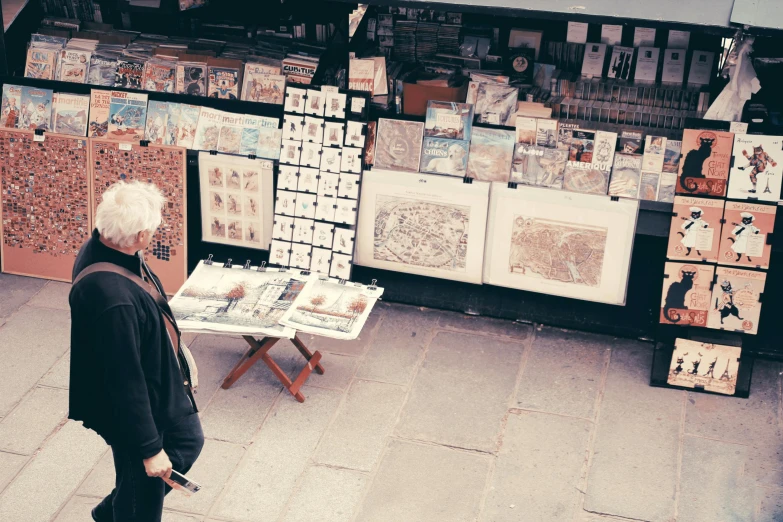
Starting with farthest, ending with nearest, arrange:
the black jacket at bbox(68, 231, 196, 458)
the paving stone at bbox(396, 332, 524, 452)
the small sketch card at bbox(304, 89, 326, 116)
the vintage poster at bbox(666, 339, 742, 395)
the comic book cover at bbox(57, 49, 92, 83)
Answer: the comic book cover at bbox(57, 49, 92, 83), the small sketch card at bbox(304, 89, 326, 116), the vintage poster at bbox(666, 339, 742, 395), the paving stone at bbox(396, 332, 524, 452), the black jacket at bbox(68, 231, 196, 458)

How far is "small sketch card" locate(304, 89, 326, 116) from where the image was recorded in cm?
609

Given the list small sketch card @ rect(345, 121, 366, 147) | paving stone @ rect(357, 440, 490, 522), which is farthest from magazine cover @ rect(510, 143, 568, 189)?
paving stone @ rect(357, 440, 490, 522)

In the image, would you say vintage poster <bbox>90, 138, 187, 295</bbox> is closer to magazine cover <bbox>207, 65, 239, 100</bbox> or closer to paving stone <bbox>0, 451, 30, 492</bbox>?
magazine cover <bbox>207, 65, 239, 100</bbox>

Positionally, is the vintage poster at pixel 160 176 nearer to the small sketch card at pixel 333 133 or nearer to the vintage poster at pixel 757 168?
the small sketch card at pixel 333 133

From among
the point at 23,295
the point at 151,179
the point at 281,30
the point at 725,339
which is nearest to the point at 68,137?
the point at 151,179

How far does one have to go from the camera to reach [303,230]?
6289 mm

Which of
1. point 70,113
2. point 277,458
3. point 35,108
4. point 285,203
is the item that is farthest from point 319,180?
point 35,108

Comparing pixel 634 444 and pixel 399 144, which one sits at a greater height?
pixel 399 144

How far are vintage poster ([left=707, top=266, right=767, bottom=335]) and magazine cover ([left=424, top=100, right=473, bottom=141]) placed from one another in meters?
1.77

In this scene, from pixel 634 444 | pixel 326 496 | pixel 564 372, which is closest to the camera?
pixel 326 496

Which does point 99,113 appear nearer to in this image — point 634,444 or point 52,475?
point 52,475

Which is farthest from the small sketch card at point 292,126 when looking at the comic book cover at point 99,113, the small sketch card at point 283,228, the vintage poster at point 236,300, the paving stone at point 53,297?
the paving stone at point 53,297

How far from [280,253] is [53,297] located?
167 cm

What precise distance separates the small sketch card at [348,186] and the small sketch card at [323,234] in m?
0.23
